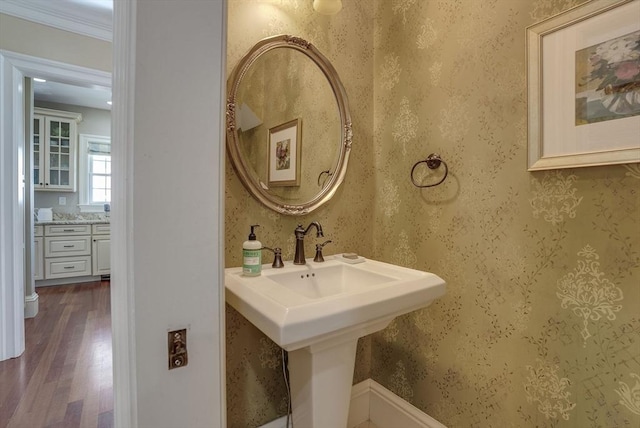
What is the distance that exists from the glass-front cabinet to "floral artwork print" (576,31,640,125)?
5.92 meters

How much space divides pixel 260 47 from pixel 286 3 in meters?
0.28

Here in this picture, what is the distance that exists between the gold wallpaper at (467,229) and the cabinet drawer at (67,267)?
14.3 feet

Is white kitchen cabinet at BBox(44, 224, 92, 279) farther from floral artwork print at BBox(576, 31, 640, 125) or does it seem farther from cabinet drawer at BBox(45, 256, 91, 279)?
floral artwork print at BBox(576, 31, 640, 125)

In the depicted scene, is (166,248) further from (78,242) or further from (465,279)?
(78,242)

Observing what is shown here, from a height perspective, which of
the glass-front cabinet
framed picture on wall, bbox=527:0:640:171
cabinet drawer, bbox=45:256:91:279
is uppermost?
the glass-front cabinet

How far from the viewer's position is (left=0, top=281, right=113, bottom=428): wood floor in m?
1.67

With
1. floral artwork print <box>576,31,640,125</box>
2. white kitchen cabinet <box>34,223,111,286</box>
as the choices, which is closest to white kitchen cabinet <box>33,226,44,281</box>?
white kitchen cabinet <box>34,223,111,286</box>

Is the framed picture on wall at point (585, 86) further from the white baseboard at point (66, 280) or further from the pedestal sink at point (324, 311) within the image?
the white baseboard at point (66, 280)

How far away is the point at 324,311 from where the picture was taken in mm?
813

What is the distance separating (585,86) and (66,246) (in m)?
5.53

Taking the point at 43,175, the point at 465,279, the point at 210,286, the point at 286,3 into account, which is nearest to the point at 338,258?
the point at 465,279

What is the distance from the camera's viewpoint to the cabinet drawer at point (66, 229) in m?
4.07

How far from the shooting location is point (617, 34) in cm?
87

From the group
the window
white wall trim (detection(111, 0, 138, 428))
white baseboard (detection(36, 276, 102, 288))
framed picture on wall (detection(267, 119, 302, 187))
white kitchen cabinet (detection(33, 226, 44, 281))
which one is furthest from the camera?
the window
